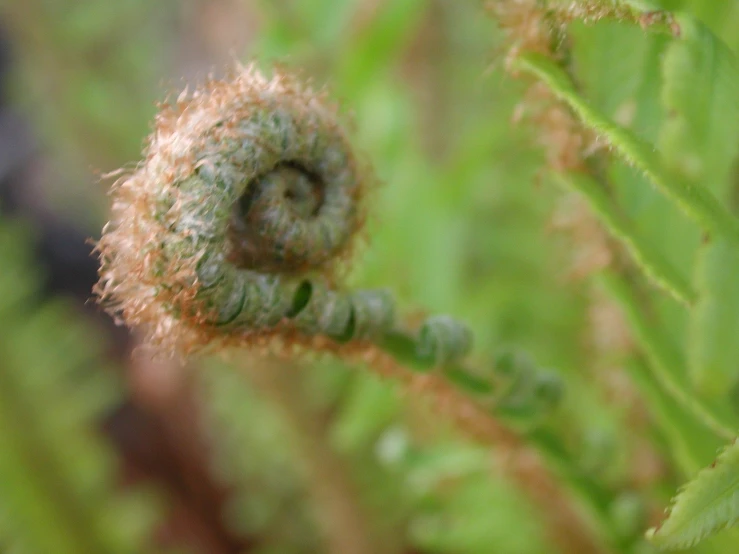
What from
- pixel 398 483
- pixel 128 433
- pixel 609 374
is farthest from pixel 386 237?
pixel 128 433

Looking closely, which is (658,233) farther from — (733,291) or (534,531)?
(534,531)

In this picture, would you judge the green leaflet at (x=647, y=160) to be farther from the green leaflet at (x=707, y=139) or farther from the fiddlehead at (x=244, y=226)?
the fiddlehead at (x=244, y=226)

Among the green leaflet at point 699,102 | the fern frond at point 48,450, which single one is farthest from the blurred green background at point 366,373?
the green leaflet at point 699,102

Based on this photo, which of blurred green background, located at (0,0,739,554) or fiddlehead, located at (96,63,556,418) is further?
blurred green background, located at (0,0,739,554)

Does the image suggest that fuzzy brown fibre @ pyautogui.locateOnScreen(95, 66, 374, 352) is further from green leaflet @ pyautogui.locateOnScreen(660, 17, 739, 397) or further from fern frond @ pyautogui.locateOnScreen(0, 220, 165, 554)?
fern frond @ pyautogui.locateOnScreen(0, 220, 165, 554)

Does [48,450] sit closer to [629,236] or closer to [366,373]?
[366,373]

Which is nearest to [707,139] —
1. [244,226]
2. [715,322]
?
[715,322]

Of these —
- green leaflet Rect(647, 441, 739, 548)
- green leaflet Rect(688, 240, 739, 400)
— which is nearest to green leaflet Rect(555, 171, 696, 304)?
green leaflet Rect(688, 240, 739, 400)
